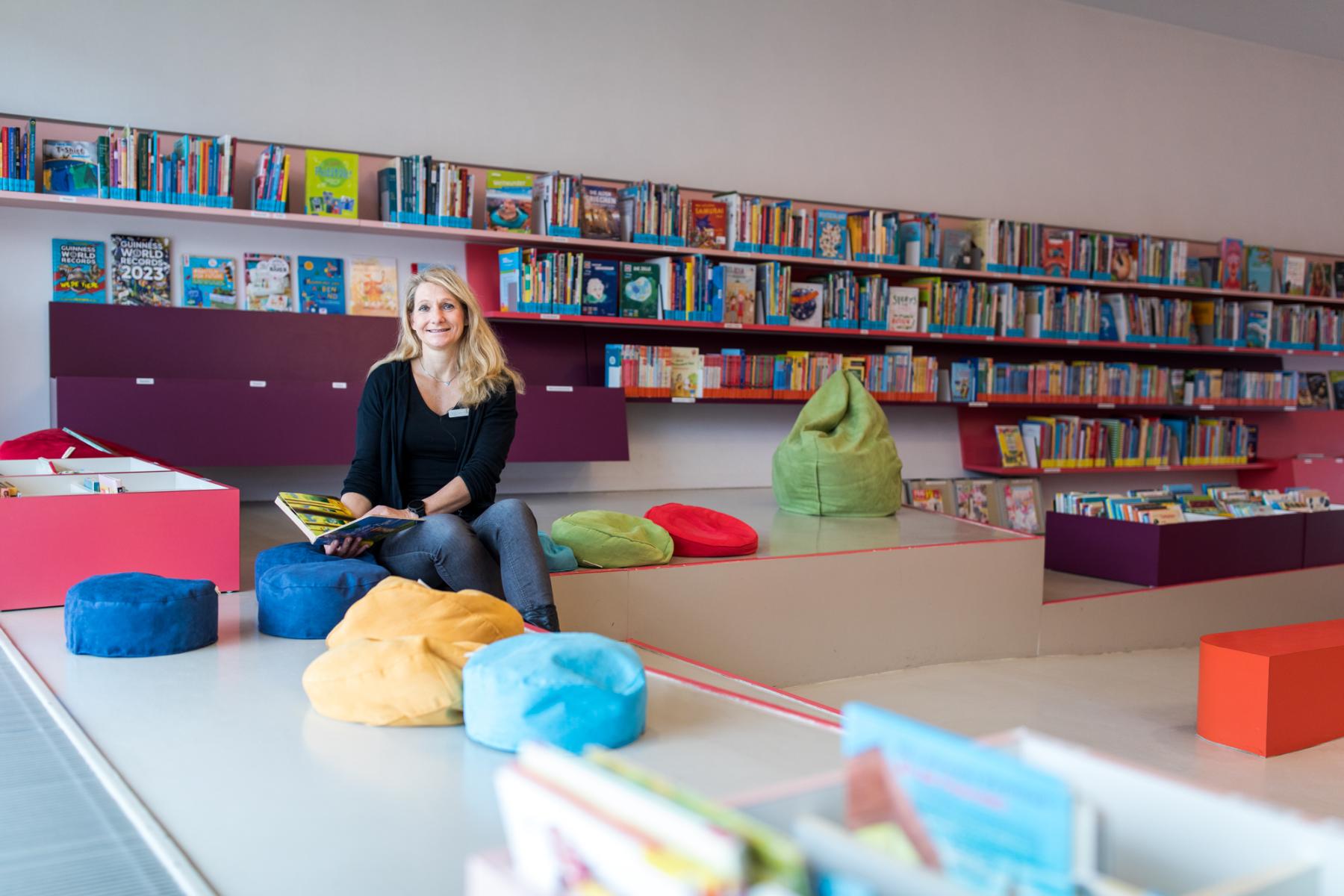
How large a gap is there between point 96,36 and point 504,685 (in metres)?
3.99

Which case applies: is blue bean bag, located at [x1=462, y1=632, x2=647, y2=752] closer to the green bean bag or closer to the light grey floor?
the light grey floor

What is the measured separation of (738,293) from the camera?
5609 millimetres

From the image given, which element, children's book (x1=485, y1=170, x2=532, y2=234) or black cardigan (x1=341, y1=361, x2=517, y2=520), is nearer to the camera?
black cardigan (x1=341, y1=361, x2=517, y2=520)

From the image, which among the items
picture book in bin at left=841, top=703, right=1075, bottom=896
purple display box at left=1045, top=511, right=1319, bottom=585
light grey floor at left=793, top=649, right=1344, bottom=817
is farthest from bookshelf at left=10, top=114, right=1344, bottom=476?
picture book in bin at left=841, top=703, right=1075, bottom=896

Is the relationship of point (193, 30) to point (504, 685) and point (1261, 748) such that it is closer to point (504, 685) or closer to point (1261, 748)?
point (504, 685)

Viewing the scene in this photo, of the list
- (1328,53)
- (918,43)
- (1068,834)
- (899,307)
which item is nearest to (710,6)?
(918,43)

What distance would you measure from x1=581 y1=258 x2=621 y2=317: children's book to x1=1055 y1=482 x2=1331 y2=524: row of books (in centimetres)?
234

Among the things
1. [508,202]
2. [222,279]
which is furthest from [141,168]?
[508,202]

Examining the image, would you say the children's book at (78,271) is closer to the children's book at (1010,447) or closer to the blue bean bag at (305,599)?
the blue bean bag at (305,599)

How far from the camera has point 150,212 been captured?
448 centimetres

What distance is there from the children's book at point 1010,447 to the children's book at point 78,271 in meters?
4.74

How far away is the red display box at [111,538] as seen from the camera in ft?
8.65

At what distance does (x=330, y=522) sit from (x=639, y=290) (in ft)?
9.41

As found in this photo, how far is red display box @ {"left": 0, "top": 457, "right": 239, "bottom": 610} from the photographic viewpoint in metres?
2.64
